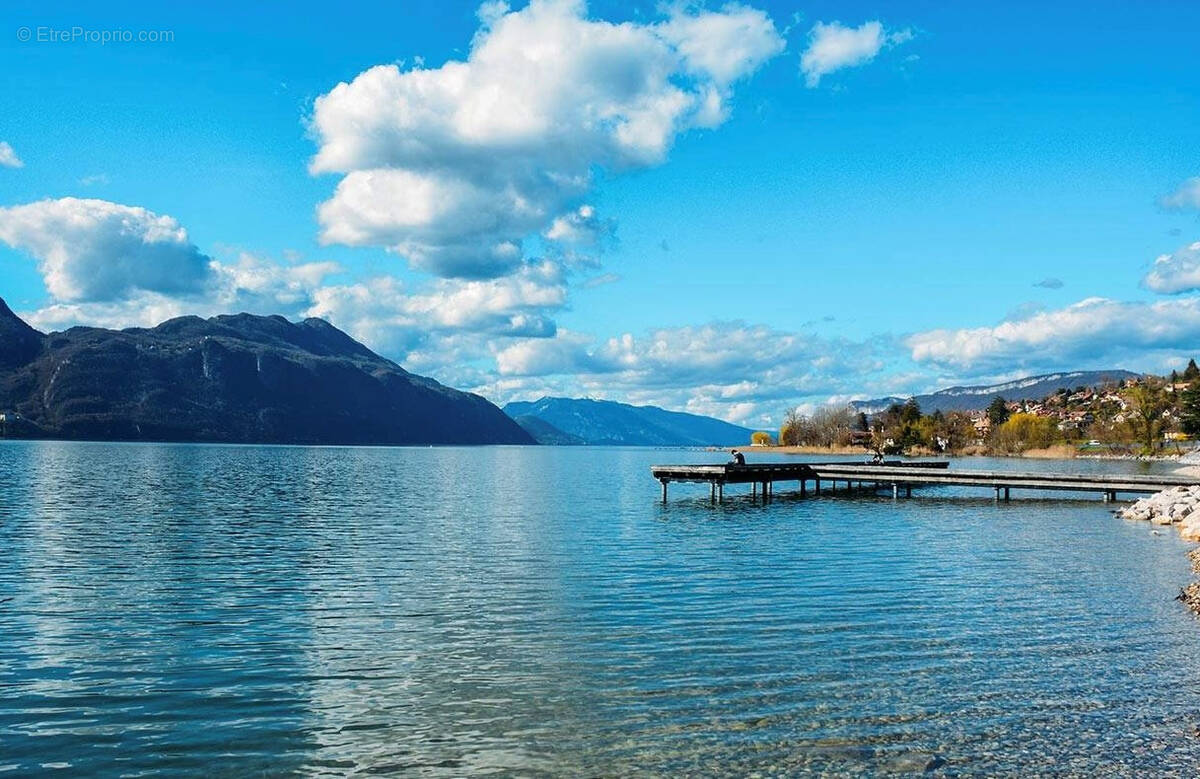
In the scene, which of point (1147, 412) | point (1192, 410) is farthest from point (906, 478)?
point (1147, 412)

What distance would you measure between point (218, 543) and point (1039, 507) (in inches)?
2179

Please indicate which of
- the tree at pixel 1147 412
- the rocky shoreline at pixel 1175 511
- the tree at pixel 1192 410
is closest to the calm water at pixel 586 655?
the rocky shoreline at pixel 1175 511

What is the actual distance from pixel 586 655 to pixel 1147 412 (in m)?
171

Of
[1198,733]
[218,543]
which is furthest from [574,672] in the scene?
[218,543]

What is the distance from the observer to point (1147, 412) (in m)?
158

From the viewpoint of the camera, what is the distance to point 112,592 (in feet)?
82.1

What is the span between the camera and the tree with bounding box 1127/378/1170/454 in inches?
6211

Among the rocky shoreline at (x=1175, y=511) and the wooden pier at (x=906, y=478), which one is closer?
the rocky shoreline at (x=1175, y=511)

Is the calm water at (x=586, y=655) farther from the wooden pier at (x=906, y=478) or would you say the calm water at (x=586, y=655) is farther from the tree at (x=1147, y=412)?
the tree at (x=1147, y=412)

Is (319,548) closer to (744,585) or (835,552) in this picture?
(744,585)

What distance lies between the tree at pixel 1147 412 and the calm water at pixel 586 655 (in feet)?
457

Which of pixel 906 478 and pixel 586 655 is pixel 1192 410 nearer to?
pixel 906 478

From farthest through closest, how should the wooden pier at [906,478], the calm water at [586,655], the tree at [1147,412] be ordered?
the tree at [1147,412] → the wooden pier at [906,478] → the calm water at [586,655]

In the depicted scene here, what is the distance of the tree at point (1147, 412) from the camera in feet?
518
